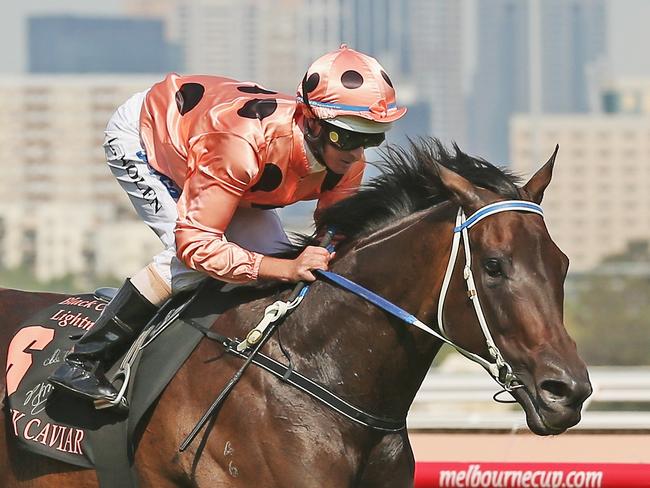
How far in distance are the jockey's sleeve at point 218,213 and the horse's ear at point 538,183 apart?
747 millimetres

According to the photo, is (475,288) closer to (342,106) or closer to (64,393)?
(342,106)

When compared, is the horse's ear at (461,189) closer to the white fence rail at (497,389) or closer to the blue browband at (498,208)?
the blue browband at (498,208)

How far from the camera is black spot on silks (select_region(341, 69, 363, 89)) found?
161 inches

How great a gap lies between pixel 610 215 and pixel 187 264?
94.2 m

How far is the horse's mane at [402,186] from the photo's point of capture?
4.10 m

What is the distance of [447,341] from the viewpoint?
13.0 feet

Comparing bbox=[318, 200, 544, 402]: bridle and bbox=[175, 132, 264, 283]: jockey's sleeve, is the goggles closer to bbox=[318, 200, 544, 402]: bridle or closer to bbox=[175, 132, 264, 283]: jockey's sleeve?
bbox=[175, 132, 264, 283]: jockey's sleeve

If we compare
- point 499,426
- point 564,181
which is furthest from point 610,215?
point 499,426

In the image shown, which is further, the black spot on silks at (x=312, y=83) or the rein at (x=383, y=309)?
the black spot on silks at (x=312, y=83)

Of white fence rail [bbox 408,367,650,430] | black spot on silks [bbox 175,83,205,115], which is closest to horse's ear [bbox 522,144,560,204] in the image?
black spot on silks [bbox 175,83,205,115]

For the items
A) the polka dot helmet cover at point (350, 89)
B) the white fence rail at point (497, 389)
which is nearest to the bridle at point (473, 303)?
the polka dot helmet cover at point (350, 89)

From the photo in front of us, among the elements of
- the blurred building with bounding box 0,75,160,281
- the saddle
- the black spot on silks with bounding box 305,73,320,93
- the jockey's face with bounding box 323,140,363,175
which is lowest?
the blurred building with bounding box 0,75,160,281

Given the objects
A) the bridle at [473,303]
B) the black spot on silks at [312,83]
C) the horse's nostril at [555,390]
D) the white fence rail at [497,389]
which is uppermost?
the black spot on silks at [312,83]

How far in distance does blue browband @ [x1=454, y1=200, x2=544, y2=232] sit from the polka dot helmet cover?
1.26ft
